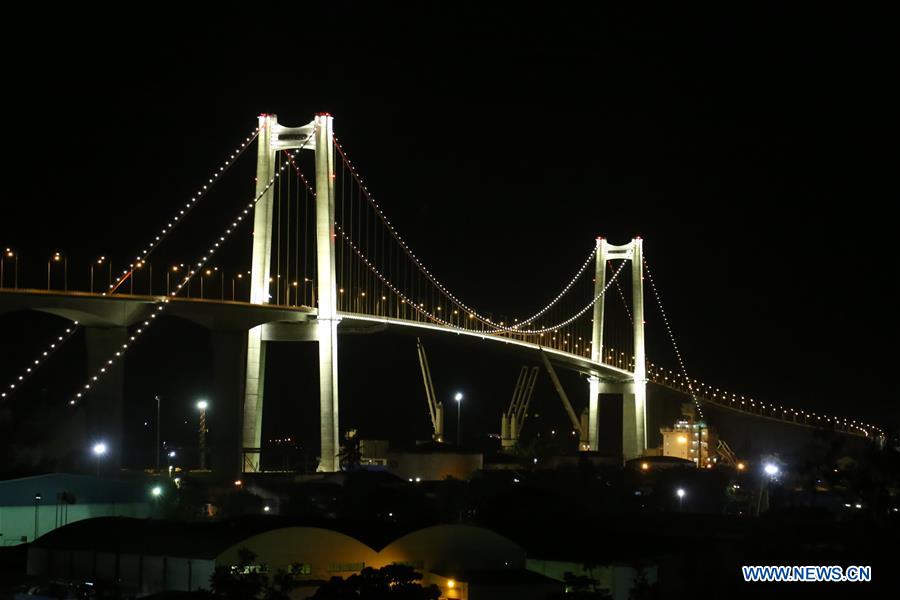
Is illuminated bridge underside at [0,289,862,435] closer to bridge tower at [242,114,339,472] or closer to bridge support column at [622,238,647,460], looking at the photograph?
bridge tower at [242,114,339,472]

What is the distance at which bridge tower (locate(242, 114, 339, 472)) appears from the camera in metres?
50.0

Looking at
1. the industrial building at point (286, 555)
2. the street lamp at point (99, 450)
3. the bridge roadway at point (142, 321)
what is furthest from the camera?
the bridge roadway at point (142, 321)

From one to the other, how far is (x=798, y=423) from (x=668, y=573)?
229 ft

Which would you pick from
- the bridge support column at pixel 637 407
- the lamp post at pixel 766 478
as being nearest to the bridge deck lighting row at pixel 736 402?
the bridge support column at pixel 637 407

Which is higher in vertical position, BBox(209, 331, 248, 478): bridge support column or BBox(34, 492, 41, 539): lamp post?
BBox(209, 331, 248, 478): bridge support column

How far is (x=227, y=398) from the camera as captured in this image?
47.6m

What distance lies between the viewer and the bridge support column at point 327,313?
5000cm

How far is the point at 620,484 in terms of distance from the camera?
52.1 meters

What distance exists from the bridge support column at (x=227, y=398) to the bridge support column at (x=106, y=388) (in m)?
2.96

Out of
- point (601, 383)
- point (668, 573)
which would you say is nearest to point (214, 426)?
point (668, 573)

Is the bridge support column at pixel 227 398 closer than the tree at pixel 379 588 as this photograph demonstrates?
No

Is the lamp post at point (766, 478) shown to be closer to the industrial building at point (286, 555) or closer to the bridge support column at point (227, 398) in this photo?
the bridge support column at point (227, 398)

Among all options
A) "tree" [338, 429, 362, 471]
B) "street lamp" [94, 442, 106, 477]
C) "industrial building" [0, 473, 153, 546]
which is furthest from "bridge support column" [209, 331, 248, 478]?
"tree" [338, 429, 362, 471]

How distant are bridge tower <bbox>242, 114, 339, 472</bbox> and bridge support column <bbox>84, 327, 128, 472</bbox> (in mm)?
4469
